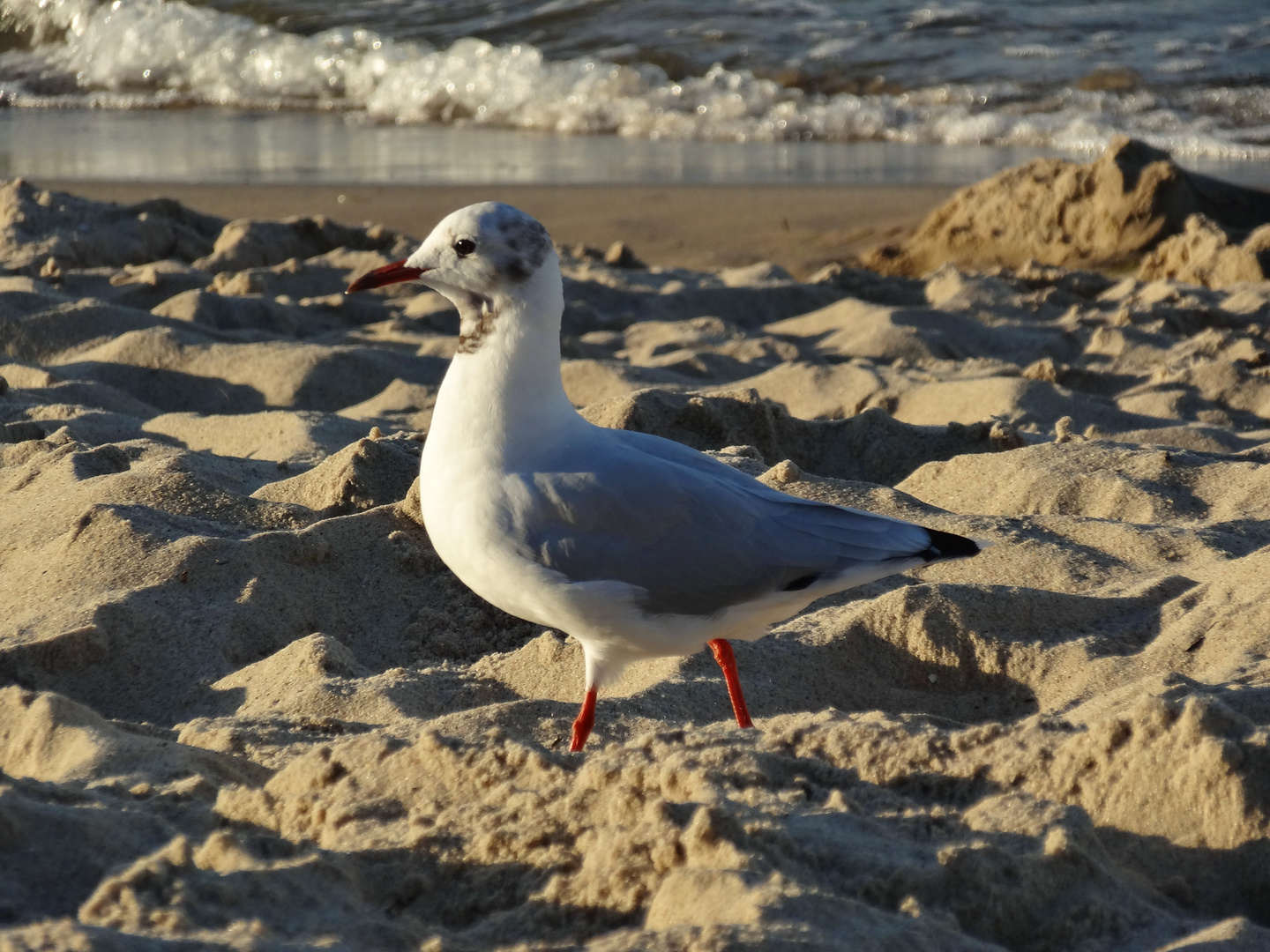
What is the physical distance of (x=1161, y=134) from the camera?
1280 cm

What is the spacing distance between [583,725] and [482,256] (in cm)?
101

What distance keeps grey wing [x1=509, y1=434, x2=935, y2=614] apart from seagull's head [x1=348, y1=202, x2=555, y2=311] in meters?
0.42

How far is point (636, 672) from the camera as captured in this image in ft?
11.3

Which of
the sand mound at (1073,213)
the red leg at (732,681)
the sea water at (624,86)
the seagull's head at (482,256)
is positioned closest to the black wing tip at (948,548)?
the red leg at (732,681)

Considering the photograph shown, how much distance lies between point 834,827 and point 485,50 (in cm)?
1584

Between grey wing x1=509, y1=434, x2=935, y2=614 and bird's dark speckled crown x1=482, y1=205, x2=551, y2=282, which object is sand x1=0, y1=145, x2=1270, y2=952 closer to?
grey wing x1=509, y1=434, x2=935, y2=614

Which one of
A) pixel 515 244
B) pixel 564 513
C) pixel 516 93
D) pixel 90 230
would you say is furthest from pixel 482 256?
pixel 516 93

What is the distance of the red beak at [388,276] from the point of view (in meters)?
2.89

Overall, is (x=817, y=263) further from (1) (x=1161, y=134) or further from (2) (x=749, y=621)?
(2) (x=749, y=621)

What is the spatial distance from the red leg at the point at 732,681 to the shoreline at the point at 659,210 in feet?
20.1

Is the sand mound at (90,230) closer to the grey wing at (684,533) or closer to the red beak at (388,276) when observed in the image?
the red beak at (388,276)

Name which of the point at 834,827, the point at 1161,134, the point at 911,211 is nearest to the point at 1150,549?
the point at 834,827

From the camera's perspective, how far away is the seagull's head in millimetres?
2822

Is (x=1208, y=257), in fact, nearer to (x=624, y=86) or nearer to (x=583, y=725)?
(x=583, y=725)
